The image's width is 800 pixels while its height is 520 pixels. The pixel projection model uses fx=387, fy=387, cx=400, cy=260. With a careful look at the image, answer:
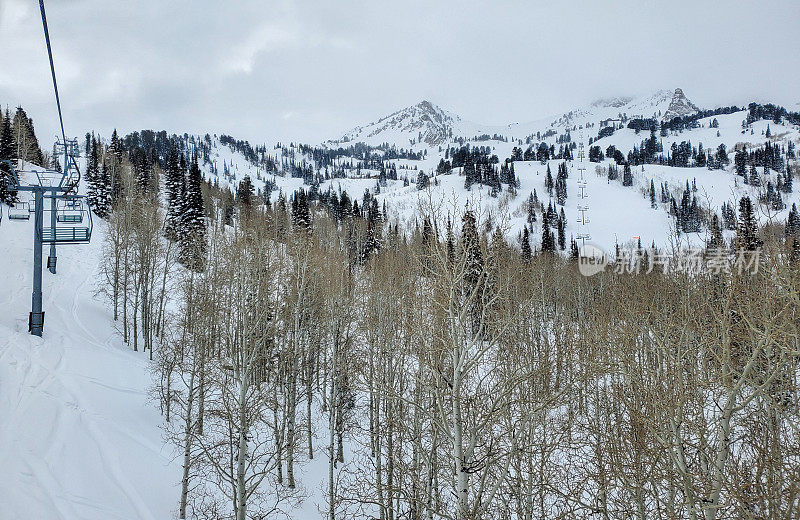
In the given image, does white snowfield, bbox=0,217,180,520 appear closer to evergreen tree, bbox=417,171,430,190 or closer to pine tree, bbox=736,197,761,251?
evergreen tree, bbox=417,171,430,190

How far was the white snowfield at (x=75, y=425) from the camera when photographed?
11.0 meters

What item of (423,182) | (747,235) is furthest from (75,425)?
(423,182)

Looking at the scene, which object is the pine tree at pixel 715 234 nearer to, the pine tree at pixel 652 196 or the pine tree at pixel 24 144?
the pine tree at pixel 24 144

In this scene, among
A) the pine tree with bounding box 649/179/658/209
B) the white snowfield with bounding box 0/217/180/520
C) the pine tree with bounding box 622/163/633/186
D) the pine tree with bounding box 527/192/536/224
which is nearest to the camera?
the white snowfield with bounding box 0/217/180/520

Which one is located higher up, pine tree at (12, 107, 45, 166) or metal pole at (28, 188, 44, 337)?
pine tree at (12, 107, 45, 166)

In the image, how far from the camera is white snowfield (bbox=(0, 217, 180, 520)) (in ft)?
36.0

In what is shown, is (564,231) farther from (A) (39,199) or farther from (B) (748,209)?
(A) (39,199)

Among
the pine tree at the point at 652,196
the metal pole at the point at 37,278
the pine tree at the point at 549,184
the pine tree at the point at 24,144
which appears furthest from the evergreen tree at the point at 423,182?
the pine tree at the point at 652,196

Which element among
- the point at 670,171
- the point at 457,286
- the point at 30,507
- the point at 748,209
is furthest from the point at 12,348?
the point at 670,171

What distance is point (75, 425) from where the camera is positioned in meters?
14.4

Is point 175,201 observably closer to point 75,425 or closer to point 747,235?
point 75,425

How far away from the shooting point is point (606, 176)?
14462 centimetres

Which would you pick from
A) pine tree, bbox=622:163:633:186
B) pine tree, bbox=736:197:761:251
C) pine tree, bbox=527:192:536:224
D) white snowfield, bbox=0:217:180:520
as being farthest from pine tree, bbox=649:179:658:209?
white snowfield, bbox=0:217:180:520

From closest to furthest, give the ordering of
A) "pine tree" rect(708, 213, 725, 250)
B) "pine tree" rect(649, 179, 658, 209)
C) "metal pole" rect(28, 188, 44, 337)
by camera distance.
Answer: "pine tree" rect(708, 213, 725, 250)
"metal pole" rect(28, 188, 44, 337)
"pine tree" rect(649, 179, 658, 209)
